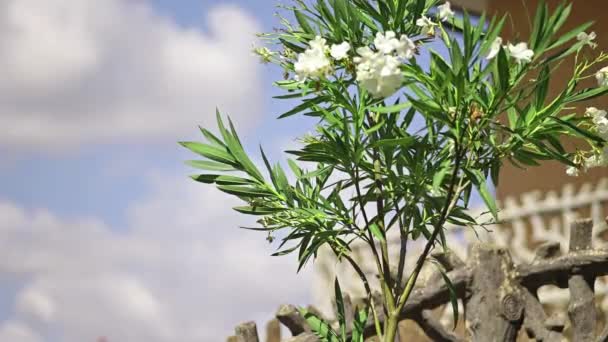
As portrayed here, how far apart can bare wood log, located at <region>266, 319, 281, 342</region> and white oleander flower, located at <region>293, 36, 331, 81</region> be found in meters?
5.29

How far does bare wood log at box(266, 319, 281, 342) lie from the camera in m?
8.29

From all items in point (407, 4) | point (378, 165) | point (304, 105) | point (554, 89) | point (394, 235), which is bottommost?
point (378, 165)

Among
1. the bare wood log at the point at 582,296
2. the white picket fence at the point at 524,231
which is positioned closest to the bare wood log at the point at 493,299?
the bare wood log at the point at 582,296

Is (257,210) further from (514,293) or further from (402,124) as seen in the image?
(514,293)

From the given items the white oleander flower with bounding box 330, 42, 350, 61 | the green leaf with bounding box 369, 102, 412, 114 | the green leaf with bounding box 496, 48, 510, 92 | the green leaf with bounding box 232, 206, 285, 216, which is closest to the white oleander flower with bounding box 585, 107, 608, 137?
the green leaf with bounding box 496, 48, 510, 92

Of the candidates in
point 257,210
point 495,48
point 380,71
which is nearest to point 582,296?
point 257,210

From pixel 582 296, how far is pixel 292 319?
1505mm

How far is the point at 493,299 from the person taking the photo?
Answer: 534 cm

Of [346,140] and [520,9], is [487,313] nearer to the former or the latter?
[346,140]

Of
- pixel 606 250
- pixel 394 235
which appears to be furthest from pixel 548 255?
pixel 394 235

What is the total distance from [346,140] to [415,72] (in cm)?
36

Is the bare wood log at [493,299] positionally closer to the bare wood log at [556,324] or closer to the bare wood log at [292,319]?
the bare wood log at [556,324]

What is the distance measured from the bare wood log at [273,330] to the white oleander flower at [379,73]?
5.47 meters

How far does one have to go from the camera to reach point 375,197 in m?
3.57
